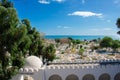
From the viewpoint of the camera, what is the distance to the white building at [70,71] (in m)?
30.2

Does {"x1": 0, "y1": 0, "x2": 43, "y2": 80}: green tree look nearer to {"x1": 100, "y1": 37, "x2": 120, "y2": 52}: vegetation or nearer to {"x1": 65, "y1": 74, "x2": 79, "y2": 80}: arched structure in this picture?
{"x1": 65, "y1": 74, "x2": 79, "y2": 80}: arched structure

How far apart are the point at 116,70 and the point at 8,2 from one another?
17370 mm

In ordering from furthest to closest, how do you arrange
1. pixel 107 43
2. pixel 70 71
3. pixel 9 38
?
pixel 107 43 → pixel 70 71 → pixel 9 38

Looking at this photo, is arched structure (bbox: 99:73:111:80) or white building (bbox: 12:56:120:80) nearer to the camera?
white building (bbox: 12:56:120:80)

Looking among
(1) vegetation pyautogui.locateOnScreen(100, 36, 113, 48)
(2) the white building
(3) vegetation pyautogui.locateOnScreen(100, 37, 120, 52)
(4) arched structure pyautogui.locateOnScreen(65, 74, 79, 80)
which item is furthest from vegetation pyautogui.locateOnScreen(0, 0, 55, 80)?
(1) vegetation pyautogui.locateOnScreen(100, 36, 113, 48)

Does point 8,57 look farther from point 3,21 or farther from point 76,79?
point 76,79

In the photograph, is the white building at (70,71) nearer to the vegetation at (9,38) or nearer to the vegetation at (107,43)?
the vegetation at (9,38)

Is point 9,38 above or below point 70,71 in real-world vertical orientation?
above

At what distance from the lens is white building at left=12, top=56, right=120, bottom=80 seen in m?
30.2

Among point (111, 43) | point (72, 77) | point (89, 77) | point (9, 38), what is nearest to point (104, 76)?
point (89, 77)

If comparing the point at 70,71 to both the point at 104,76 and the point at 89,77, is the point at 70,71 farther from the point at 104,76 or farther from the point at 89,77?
the point at 104,76

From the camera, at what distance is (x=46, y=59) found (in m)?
38.8

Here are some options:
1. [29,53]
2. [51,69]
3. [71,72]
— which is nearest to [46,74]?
[51,69]

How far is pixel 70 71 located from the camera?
31.3m
